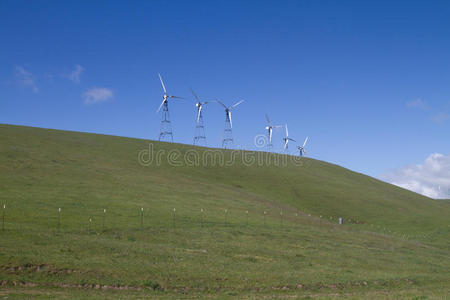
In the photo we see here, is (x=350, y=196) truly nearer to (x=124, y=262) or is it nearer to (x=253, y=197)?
(x=253, y=197)

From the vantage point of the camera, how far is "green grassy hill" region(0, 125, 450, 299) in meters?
19.3

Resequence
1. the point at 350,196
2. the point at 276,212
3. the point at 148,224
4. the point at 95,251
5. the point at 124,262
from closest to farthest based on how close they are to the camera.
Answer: the point at 124,262 → the point at 95,251 → the point at 148,224 → the point at 276,212 → the point at 350,196

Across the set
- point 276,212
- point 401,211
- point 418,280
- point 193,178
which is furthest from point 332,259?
point 401,211

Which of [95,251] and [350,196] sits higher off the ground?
[350,196]

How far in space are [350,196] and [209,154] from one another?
33.2m

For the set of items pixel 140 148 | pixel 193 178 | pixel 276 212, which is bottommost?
pixel 276 212

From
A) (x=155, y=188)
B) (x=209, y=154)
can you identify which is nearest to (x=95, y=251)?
(x=155, y=188)

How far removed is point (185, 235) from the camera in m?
30.6

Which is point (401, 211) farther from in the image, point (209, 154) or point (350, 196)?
point (209, 154)

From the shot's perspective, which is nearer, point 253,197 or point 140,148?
point 253,197

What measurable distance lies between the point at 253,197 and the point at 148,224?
29.1m

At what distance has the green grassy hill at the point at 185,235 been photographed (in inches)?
758

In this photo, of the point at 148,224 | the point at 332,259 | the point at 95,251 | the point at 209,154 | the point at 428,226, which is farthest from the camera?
the point at 209,154

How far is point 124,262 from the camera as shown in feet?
70.4
